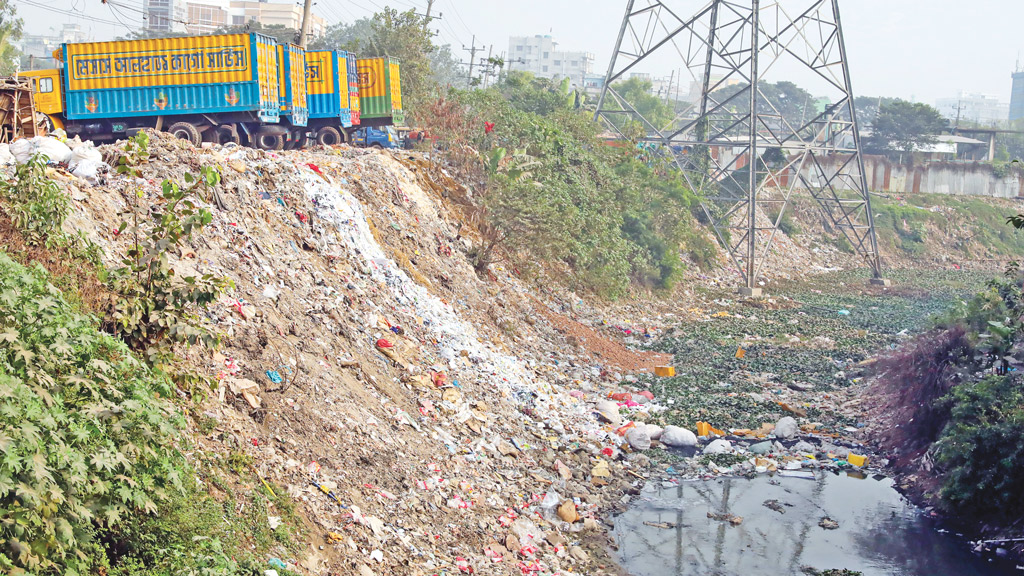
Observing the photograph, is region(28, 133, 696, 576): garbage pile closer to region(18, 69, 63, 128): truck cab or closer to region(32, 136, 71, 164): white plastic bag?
region(32, 136, 71, 164): white plastic bag

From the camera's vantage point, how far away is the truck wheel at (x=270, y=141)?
1613 cm

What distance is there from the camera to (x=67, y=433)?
3977 mm

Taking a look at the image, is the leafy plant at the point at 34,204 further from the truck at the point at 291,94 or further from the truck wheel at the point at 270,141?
the truck at the point at 291,94

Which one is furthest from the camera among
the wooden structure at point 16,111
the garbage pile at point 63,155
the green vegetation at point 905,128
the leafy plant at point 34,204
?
the green vegetation at point 905,128

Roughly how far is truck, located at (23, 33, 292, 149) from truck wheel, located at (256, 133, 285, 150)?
0.46 meters

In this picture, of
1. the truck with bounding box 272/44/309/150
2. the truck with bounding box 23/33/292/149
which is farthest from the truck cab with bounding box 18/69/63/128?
the truck with bounding box 272/44/309/150

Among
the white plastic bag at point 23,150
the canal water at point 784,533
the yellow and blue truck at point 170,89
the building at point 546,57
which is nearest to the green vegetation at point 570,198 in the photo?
the yellow and blue truck at point 170,89

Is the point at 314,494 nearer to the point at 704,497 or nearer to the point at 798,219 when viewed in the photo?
the point at 704,497

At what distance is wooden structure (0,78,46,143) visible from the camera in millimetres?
9137

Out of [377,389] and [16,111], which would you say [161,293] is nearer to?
[377,389]

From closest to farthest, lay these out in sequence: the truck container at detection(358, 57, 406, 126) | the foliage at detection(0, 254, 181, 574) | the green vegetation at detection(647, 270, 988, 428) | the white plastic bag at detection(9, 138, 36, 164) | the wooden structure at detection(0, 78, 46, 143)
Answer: the foliage at detection(0, 254, 181, 574)
the white plastic bag at detection(9, 138, 36, 164)
the wooden structure at detection(0, 78, 46, 143)
the green vegetation at detection(647, 270, 988, 428)
the truck container at detection(358, 57, 406, 126)

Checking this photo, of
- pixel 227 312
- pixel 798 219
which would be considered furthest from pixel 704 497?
pixel 798 219

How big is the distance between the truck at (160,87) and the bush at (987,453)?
12626 mm

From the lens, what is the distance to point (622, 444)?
967 centimetres
